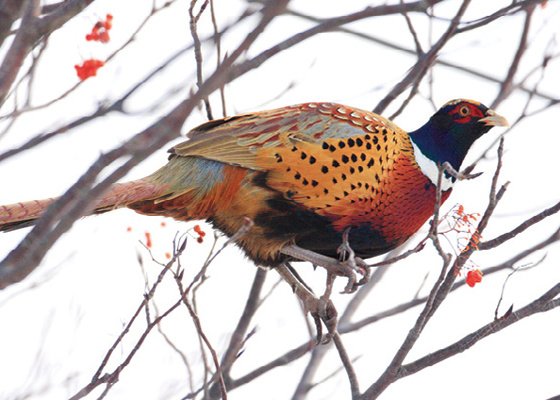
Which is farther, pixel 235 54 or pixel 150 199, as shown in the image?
pixel 150 199

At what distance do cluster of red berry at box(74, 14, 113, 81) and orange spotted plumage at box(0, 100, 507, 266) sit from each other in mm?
840

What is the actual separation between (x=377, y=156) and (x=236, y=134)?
908 millimetres

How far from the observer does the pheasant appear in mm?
4262

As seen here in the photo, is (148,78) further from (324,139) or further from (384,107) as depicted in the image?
(384,107)

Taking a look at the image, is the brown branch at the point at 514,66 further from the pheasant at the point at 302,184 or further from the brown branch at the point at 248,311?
the brown branch at the point at 248,311

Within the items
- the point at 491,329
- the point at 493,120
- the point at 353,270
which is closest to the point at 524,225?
the point at 491,329

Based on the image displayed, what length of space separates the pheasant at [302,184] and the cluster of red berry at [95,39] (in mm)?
910

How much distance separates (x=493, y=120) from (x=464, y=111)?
21 cm

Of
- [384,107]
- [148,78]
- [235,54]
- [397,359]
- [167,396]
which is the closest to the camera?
[235,54]

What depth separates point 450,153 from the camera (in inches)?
186

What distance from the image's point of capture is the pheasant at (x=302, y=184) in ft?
14.0

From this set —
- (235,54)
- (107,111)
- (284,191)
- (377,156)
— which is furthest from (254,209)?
(235,54)

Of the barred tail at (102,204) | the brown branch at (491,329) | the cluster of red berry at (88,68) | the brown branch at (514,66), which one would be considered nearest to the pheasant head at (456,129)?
the brown branch at (514,66)

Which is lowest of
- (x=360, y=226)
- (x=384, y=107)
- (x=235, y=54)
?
(x=235, y=54)
